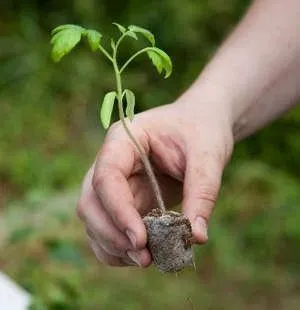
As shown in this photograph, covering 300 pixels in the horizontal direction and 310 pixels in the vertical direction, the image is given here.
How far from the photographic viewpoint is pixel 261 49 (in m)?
1.74

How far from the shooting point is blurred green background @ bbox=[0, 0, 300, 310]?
3.02 metres

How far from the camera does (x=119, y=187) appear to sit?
1.42 meters

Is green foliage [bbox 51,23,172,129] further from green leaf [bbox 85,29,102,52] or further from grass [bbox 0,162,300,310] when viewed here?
grass [bbox 0,162,300,310]

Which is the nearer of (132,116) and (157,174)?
(132,116)

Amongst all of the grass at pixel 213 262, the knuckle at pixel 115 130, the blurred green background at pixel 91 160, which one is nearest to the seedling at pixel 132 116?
the knuckle at pixel 115 130

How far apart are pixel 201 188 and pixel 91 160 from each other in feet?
7.17

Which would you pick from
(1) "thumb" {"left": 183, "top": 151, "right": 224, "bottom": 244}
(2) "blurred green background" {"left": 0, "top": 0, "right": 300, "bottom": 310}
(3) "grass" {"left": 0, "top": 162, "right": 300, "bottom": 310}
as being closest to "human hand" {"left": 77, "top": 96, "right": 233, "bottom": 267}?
(1) "thumb" {"left": 183, "top": 151, "right": 224, "bottom": 244}

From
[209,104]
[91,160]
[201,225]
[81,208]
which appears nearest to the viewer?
[201,225]

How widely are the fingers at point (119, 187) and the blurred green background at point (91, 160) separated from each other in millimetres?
770

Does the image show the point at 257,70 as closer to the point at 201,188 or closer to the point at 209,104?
the point at 209,104

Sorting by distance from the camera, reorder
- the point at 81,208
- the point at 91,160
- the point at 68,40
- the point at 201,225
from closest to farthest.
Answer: the point at 68,40
the point at 201,225
the point at 81,208
the point at 91,160

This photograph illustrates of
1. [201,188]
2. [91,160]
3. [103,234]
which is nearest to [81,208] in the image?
[103,234]

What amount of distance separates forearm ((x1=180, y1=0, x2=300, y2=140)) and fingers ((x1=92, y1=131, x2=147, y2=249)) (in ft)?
0.71

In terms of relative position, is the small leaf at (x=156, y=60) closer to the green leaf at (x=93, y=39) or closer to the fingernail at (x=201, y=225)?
the green leaf at (x=93, y=39)
